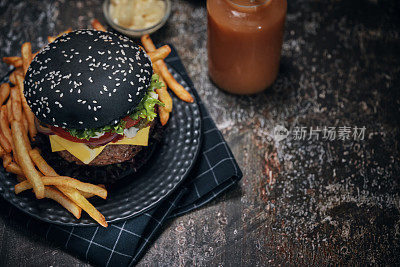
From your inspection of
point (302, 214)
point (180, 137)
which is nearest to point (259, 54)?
point (180, 137)

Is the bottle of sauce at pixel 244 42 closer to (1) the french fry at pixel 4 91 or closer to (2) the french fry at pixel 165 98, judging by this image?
(2) the french fry at pixel 165 98

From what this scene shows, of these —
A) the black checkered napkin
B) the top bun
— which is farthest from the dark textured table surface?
the top bun

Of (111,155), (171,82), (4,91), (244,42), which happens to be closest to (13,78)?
(4,91)

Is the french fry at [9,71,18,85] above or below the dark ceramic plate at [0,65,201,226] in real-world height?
above

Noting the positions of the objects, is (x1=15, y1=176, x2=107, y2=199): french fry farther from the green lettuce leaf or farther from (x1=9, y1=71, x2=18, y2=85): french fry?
(x1=9, y1=71, x2=18, y2=85): french fry

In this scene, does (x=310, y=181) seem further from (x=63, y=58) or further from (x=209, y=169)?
(x=63, y=58)

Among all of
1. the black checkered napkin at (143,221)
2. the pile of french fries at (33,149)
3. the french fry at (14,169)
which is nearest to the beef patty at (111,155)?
the pile of french fries at (33,149)
